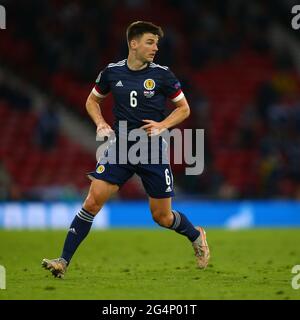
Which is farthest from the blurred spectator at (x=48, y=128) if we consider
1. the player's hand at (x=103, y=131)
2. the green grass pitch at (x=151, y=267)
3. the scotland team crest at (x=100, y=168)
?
the player's hand at (x=103, y=131)

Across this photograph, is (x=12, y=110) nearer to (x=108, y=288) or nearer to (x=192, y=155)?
(x=192, y=155)

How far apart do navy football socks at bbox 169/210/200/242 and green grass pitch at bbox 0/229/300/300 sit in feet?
1.33

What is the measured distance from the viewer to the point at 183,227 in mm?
9414

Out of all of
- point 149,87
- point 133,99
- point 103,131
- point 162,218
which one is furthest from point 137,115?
point 162,218

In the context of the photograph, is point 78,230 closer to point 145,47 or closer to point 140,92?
point 140,92

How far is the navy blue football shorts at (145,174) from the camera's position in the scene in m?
8.87

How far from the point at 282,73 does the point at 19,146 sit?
777cm

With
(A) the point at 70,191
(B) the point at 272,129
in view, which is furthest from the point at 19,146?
(B) the point at 272,129

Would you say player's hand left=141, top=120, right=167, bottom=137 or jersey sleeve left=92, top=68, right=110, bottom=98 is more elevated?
jersey sleeve left=92, top=68, right=110, bottom=98

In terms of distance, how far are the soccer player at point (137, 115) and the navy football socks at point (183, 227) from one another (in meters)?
0.30

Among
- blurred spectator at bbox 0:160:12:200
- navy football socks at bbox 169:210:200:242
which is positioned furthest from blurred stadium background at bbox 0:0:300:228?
navy football socks at bbox 169:210:200:242

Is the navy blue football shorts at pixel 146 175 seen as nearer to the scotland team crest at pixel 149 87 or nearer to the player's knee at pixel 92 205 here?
the player's knee at pixel 92 205

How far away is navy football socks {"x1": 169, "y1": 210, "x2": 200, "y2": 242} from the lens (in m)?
9.33

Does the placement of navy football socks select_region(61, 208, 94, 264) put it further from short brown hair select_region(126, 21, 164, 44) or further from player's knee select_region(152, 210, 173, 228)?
short brown hair select_region(126, 21, 164, 44)
